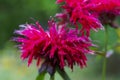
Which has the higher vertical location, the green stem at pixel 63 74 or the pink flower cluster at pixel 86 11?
the pink flower cluster at pixel 86 11

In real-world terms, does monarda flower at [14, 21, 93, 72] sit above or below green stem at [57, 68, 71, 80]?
above

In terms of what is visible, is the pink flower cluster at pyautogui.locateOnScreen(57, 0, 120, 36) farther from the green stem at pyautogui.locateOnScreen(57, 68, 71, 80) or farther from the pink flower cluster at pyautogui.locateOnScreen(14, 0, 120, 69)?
the green stem at pyautogui.locateOnScreen(57, 68, 71, 80)

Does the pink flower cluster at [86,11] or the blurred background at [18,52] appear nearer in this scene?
the pink flower cluster at [86,11]

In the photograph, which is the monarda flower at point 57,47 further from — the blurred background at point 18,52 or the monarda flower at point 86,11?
the blurred background at point 18,52

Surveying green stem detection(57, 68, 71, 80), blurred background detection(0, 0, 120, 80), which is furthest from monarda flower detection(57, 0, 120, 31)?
blurred background detection(0, 0, 120, 80)

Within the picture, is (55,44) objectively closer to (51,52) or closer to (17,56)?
(51,52)

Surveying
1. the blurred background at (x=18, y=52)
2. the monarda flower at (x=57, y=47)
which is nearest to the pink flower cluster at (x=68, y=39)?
the monarda flower at (x=57, y=47)

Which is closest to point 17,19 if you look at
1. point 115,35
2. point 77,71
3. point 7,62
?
point 77,71
